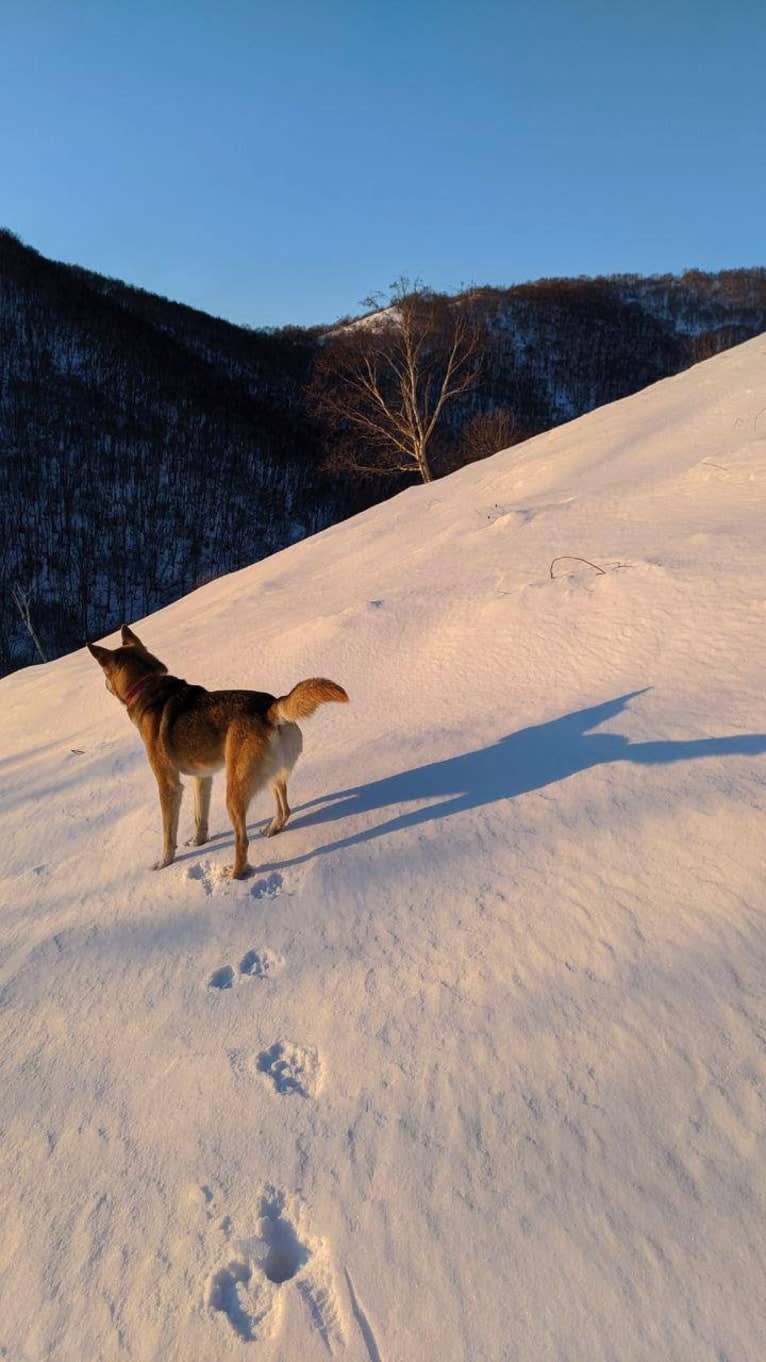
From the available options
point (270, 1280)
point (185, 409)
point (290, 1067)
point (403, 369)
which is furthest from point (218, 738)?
point (185, 409)

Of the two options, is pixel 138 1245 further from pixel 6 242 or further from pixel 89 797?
pixel 6 242

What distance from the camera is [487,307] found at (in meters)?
71.4

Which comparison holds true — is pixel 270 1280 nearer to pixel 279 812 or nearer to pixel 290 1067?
pixel 290 1067

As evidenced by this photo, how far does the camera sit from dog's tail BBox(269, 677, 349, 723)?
9.95ft

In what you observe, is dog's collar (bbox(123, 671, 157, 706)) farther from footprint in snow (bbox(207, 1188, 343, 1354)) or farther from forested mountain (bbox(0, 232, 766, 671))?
forested mountain (bbox(0, 232, 766, 671))

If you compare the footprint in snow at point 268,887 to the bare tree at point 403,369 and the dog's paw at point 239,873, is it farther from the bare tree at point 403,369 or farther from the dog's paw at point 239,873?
the bare tree at point 403,369

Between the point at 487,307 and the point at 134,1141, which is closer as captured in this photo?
the point at 134,1141

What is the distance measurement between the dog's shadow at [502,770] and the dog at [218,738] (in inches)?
15.4

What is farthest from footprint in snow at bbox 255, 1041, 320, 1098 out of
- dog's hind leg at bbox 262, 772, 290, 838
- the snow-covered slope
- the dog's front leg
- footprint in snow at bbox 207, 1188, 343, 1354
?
the dog's front leg

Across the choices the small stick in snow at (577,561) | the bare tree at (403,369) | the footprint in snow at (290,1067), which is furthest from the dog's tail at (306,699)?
the bare tree at (403,369)

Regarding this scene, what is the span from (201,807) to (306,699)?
4.06 ft

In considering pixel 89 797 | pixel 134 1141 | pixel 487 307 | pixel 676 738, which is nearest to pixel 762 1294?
pixel 134 1141

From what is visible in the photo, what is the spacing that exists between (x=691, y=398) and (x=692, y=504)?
4434mm

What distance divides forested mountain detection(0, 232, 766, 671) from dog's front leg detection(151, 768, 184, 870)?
2697cm
